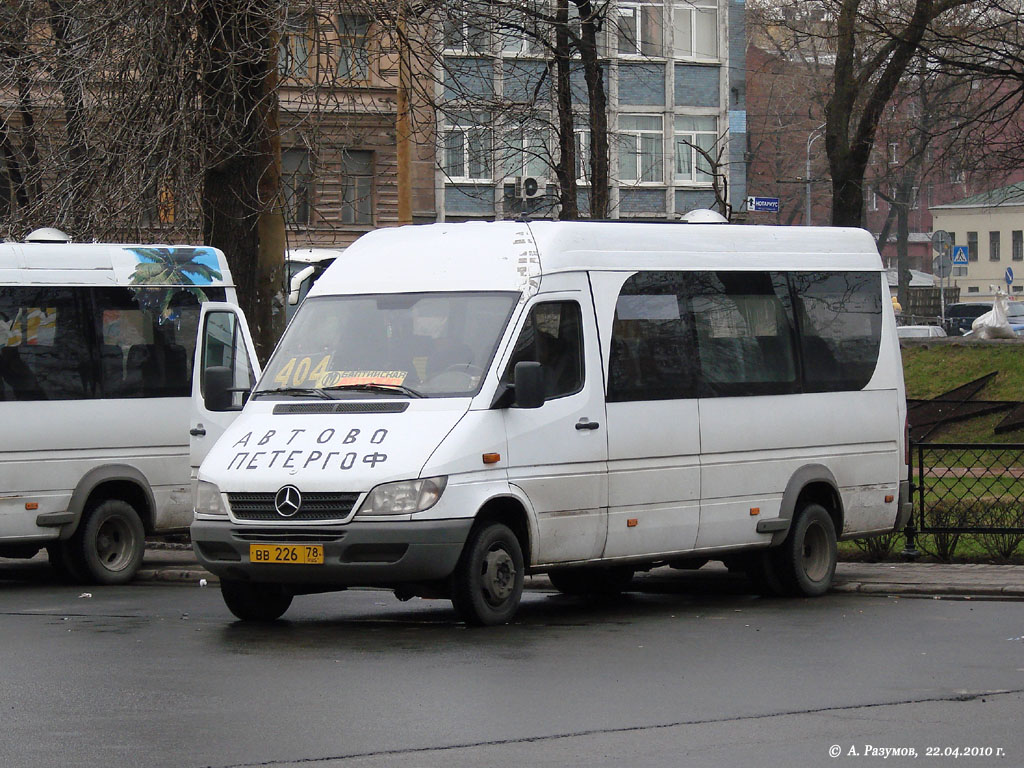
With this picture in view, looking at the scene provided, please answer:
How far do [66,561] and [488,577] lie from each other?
4.83 metres

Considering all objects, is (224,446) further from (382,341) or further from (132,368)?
(132,368)

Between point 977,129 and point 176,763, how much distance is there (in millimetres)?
18856

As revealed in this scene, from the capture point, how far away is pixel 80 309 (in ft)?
46.0

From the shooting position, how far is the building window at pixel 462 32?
63.9 feet

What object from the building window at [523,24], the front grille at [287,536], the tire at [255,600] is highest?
the building window at [523,24]

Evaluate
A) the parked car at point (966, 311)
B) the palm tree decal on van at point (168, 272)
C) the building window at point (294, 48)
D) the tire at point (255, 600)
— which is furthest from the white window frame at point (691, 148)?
the tire at point (255, 600)

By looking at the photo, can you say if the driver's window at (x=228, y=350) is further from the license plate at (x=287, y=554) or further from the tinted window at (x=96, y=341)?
the license plate at (x=287, y=554)

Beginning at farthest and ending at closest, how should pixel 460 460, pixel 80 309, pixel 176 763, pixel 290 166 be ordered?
pixel 290 166 < pixel 80 309 < pixel 460 460 < pixel 176 763

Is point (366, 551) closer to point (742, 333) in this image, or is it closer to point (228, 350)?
point (742, 333)

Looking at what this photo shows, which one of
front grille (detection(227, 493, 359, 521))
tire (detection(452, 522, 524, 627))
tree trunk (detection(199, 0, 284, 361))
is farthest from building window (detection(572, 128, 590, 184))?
front grille (detection(227, 493, 359, 521))

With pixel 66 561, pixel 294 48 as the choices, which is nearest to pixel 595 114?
pixel 294 48

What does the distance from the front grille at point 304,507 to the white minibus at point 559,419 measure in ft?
0.05

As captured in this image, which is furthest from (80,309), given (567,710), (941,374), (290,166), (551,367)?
(290,166)

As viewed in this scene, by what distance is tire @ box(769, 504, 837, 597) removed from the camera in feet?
42.3
